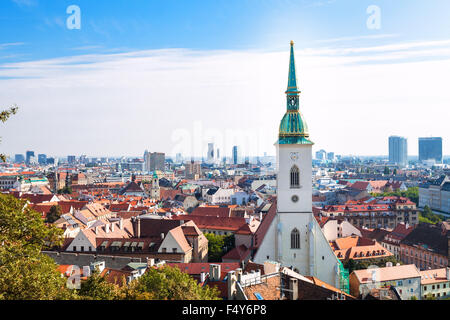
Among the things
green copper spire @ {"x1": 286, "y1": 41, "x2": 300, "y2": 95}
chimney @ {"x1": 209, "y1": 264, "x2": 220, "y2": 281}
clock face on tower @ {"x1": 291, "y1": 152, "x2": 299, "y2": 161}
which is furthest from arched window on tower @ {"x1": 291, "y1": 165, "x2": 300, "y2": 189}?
chimney @ {"x1": 209, "y1": 264, "x2": 220, "y2": 281}

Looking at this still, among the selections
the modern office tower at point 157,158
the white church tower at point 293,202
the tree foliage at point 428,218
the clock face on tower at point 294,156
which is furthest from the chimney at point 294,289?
the modern office tower at point 157,158

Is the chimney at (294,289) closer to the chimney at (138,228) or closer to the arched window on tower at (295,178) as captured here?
the arched window on tower at (295,178)

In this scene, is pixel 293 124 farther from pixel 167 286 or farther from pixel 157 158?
pixel 157 158

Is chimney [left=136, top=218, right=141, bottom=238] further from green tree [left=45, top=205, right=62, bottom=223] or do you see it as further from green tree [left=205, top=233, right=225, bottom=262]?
green tree [left=45, top=205, right=62, bottom=223]

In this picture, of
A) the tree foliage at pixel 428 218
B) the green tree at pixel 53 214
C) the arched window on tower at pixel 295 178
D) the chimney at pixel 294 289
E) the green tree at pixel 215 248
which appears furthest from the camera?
the tree foliage at pixel 428 218

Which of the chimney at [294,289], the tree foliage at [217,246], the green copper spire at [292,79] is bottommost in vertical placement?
the tree foliage at [217,246]

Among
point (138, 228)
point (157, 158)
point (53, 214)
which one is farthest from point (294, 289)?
point (157, 158)
